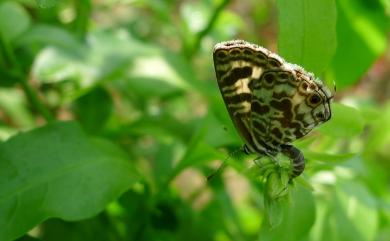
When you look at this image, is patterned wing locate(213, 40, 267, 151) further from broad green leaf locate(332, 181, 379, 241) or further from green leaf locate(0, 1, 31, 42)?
green leaf locate(0, 1, 31, 42)

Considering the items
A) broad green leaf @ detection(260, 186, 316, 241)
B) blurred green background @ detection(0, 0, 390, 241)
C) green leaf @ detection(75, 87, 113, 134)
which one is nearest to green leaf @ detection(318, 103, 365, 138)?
blurred green background @ detection(0, 0, 390, 241)

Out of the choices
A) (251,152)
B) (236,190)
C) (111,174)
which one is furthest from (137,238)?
(236,190)

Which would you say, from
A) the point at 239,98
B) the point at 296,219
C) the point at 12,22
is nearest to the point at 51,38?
the point at 12,22

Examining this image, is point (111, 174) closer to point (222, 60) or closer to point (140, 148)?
point (222, 60)

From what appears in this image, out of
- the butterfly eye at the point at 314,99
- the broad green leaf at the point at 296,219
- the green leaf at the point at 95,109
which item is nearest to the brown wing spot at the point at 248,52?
the butterfly eye at the point at 314,99

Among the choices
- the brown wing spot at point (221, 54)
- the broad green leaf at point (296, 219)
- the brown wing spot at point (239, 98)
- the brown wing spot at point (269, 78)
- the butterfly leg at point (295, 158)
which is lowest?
the broad green leaf at point (296, 219)

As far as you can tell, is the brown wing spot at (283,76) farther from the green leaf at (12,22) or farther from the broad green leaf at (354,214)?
the green leaf at (12,22)
